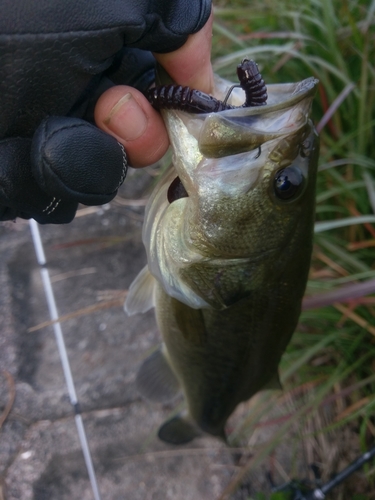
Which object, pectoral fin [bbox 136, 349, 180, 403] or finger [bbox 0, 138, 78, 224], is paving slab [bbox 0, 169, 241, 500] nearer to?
pectoral fin [bbox 136, 349, 180, 403]

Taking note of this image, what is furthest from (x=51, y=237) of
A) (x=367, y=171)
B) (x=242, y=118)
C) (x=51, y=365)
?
(x=242, y=118)

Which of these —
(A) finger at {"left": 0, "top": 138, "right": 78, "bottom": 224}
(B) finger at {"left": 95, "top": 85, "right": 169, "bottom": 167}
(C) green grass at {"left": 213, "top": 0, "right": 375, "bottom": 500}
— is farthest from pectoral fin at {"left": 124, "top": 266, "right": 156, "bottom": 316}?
(C) green grass at {"left": 213, "top": 0, "right": 375, "bottom": 500}

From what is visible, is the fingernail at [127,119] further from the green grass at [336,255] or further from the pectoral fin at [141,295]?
the green grass at [336,255]

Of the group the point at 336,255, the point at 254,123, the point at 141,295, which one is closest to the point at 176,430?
the point at 141,295

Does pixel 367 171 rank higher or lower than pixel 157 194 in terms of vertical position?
lower

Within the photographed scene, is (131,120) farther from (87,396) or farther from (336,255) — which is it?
(87,396)

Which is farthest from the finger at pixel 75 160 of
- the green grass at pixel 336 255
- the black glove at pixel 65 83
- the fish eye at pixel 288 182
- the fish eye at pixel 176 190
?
the green grass at pixel 336 255

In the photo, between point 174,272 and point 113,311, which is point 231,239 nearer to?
point 174,272
